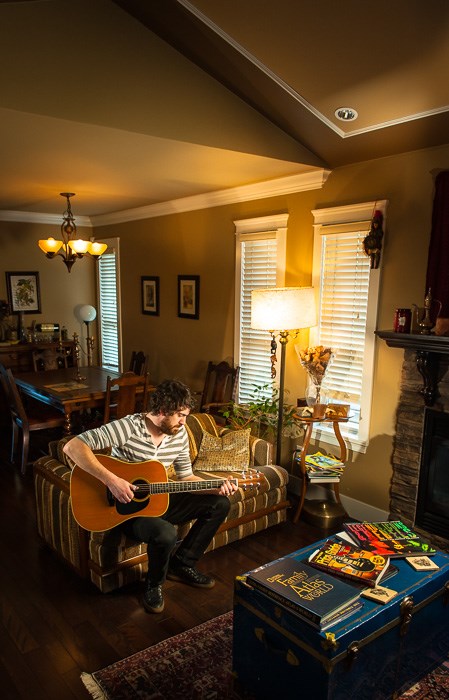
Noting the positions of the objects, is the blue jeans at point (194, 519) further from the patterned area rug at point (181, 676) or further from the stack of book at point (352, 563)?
the stack of book at point (352, 563)

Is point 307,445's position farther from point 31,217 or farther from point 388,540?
point 31,217

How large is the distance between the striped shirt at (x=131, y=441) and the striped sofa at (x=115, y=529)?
0.41 m

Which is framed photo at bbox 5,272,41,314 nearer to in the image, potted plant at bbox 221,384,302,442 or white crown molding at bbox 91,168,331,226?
white crown molding at bbox 91,168,331,226

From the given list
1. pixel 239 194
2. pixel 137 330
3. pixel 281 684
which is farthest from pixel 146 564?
pixel 137 330

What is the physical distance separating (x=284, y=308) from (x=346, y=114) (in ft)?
4.06

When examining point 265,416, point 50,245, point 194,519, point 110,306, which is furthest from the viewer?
point 110,306

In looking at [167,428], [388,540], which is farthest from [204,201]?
[388,540]

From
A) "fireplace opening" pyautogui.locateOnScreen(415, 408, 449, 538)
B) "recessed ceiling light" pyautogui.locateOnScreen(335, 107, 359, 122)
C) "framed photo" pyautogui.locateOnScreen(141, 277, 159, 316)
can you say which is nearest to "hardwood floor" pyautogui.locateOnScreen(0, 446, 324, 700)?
"fireplace opening" pyautogui.locateOnScreen(415, 408, 449, 538)

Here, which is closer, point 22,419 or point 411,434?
point 411,434

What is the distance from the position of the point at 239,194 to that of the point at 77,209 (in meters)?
2.48

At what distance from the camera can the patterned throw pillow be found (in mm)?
3260

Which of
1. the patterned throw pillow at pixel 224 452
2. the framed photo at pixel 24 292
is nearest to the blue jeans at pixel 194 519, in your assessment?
the patterned throw pillow at pixel 224 452

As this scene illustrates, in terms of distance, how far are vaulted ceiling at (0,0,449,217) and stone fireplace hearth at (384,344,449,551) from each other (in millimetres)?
1342

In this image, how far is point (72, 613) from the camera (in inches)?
95.7
